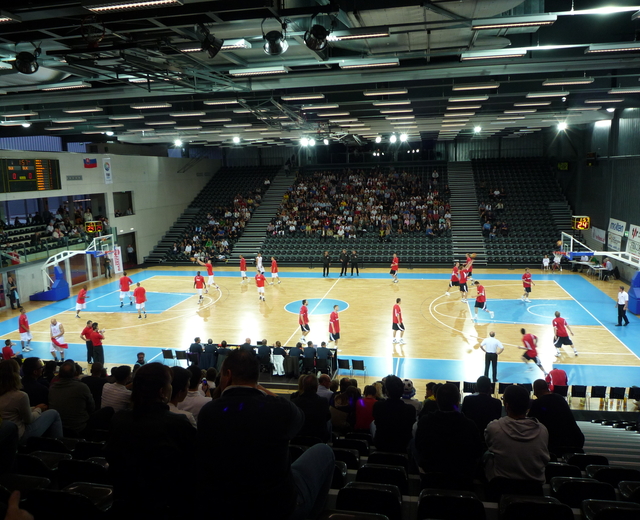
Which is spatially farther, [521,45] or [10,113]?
[10,113]

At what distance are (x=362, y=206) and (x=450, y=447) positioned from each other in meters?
33.0

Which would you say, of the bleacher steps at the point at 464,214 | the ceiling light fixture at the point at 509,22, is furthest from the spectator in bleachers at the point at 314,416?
the bleacher steps at the point at 464,214

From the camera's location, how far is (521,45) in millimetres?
11039

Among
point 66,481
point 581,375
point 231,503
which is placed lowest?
point 581,375

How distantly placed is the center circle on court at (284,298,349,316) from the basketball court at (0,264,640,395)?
0.04 m

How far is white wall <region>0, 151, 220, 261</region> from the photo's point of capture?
27.6 meters

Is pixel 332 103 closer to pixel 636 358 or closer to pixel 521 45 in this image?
pixel 521 45

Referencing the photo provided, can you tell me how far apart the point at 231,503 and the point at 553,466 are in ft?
12.1

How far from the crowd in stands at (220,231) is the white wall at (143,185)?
230cm

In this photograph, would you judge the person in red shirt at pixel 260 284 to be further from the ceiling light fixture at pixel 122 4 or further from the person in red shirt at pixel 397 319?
the ceiling light fixture at pixel 122 4

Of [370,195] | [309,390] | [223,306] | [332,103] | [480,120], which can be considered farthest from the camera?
[370,195]

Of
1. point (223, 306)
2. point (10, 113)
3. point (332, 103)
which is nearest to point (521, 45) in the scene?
point (332, 103)

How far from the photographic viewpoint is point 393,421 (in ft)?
18.1

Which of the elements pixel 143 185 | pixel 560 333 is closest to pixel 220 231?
pixel 143 185
